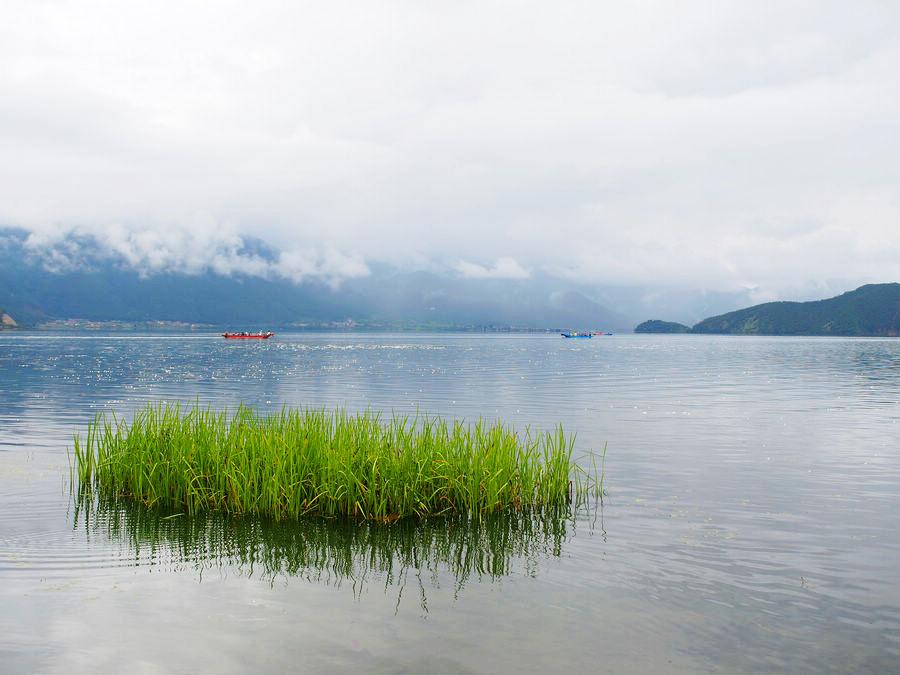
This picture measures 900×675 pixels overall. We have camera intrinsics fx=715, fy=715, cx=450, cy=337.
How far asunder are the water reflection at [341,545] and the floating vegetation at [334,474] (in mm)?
461

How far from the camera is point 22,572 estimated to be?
1678cm

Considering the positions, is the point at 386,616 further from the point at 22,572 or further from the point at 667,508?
the point at 667,508

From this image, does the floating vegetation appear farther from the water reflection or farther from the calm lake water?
the calm lake water

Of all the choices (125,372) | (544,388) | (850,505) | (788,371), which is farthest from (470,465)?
(788,371)

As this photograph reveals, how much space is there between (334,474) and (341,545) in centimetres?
246

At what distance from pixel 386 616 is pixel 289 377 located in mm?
84152

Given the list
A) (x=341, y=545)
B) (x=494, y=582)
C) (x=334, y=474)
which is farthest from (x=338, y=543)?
(x=494, y=582)

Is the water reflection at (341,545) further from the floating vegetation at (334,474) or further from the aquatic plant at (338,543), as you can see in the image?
the floating vegetation at (334,474)

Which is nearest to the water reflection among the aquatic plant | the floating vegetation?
the aquatic plant

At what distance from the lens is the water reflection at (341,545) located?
1717 centimetres

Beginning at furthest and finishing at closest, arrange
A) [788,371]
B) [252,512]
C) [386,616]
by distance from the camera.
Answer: [788,371], [252,512], [386,616]

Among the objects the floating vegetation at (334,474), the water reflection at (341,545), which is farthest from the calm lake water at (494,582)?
the floating vegetation at (334,474)

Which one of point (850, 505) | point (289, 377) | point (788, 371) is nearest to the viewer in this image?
point (850, 505)

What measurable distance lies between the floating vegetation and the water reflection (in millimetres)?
461
